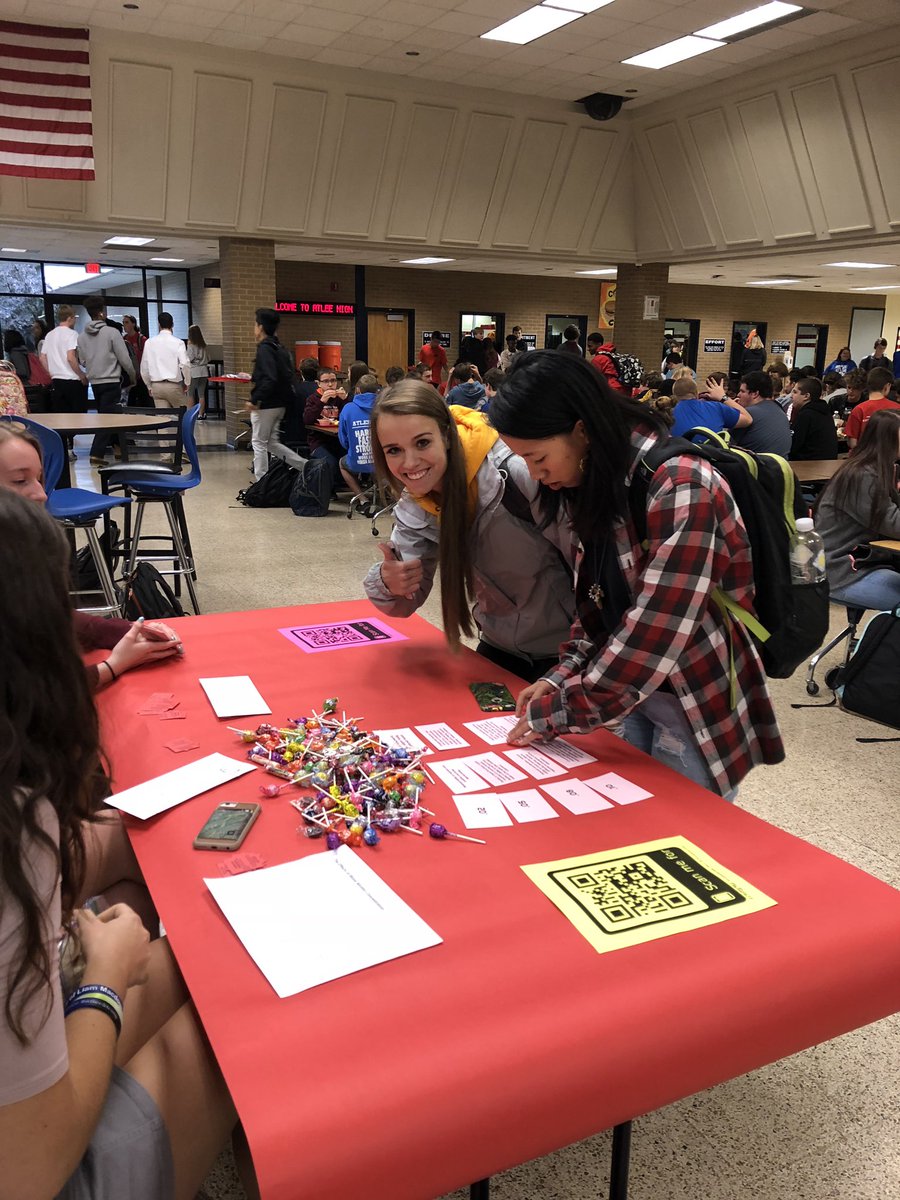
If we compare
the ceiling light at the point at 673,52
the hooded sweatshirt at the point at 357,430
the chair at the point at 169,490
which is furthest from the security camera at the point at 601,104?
the chair at the point at 169,490

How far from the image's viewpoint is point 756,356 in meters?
16.6

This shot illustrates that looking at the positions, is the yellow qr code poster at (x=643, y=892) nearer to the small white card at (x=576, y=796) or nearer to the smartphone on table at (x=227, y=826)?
the small white card at (x=576, y=796)

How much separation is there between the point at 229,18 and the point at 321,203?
95.8 inches

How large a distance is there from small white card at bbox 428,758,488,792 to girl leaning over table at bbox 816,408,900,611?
2913 mm

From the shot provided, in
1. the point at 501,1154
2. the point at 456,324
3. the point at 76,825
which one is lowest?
the point at 501,1154

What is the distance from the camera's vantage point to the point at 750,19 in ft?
26.8

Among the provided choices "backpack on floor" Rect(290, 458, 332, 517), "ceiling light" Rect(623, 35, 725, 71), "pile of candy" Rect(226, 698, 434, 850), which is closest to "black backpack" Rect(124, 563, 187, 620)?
"pile of candy" Rect(226, 698, 434, 850)

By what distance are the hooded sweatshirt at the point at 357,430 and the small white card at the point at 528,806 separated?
5.98m

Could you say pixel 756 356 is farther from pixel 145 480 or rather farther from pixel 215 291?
pixel 145 480

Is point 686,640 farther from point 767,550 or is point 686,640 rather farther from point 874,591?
point 874,591

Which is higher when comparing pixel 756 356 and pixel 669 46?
pixel 669 46

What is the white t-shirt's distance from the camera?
33.8 feet

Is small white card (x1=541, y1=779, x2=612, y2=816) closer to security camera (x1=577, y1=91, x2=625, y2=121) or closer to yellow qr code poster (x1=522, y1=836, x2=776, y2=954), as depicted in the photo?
yellow qr code poster (x1=522, y1=836, x2=776, y2=954)

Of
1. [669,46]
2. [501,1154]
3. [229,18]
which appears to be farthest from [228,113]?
[501,1154]
